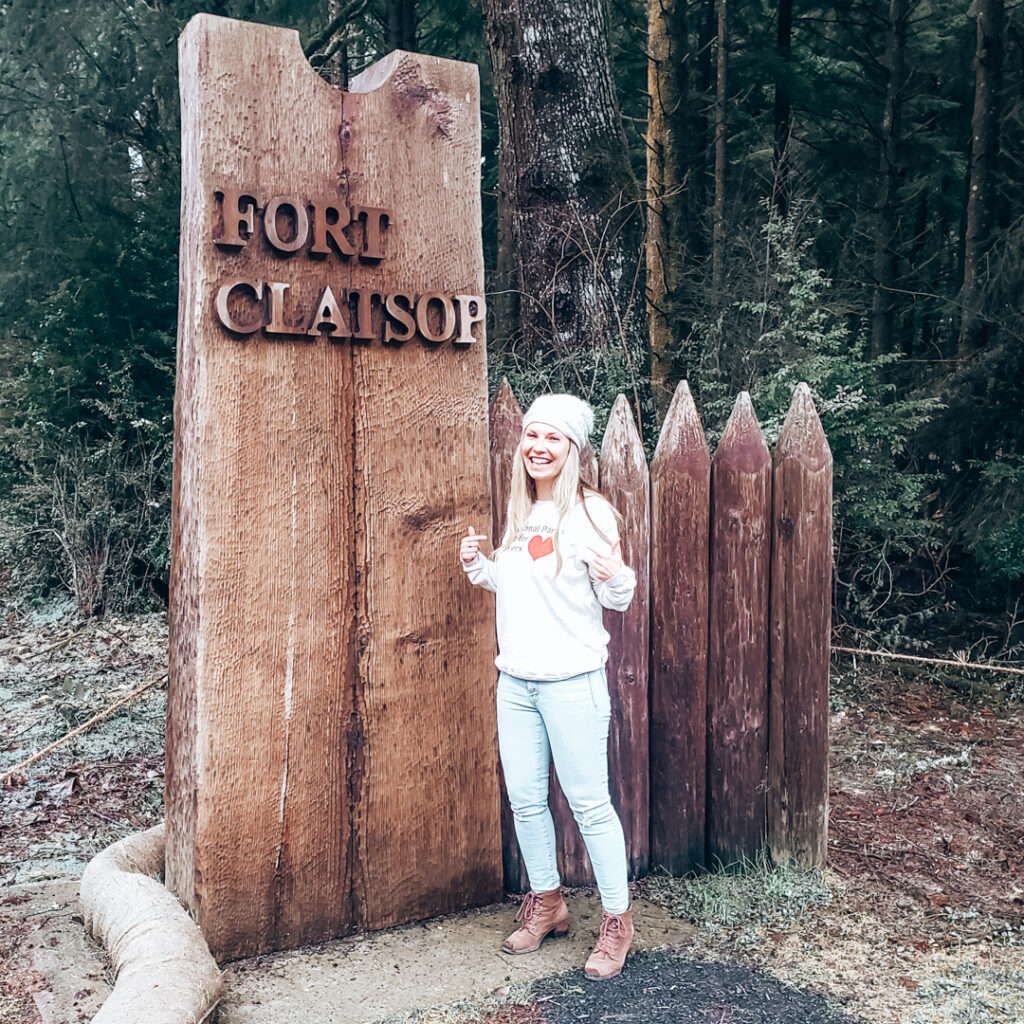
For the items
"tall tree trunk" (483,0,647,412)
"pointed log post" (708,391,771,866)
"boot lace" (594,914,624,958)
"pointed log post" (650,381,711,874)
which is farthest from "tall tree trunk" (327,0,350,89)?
"boot lace" (594,914,624,958)

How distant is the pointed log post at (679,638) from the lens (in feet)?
12.7

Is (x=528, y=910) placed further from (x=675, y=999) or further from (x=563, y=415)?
(x=563, y=415)

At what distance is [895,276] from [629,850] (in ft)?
40.5

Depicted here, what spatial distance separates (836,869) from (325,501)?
269 centimetres

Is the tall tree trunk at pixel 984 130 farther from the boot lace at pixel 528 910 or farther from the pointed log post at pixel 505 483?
the boot lace at pixel 528 910

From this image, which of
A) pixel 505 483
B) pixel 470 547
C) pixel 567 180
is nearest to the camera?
pixel 470 547

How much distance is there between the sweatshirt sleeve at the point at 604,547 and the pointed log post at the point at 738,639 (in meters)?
0.75

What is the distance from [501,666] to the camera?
10.9ft

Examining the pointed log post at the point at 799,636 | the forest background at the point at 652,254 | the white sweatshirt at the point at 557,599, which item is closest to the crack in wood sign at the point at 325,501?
the white sweatshirt at the point at 557,599

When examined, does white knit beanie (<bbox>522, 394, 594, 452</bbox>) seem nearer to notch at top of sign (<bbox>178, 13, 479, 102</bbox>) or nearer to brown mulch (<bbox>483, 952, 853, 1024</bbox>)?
notch at top of sign (<bbox>178, 13, 479, 102</bbox>)

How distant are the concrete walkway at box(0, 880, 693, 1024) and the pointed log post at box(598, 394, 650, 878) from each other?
417 mm

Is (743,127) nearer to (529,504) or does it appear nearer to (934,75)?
(934,75)

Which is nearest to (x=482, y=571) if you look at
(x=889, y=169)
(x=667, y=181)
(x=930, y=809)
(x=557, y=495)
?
(x=557, y=495)

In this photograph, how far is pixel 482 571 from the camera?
11.4 feet
